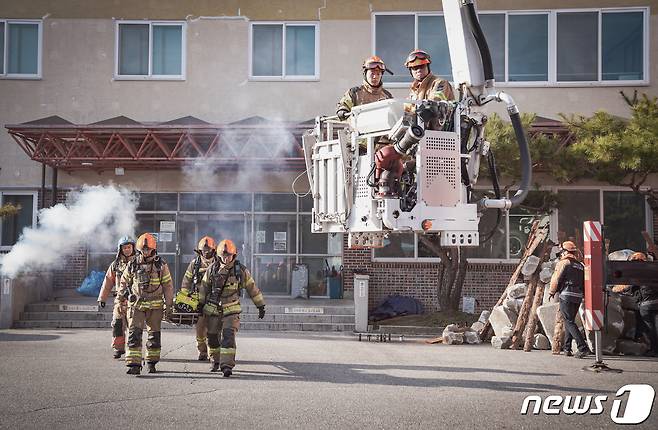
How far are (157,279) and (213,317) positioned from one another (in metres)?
1.07

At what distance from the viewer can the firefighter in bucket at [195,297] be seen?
389 inches

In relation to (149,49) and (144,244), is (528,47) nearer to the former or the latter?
(149,49)

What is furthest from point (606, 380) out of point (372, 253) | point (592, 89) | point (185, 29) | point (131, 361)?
point (185, 29)

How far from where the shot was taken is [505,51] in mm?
18594

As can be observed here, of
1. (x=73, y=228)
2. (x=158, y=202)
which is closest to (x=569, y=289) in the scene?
(x=158, y=202)

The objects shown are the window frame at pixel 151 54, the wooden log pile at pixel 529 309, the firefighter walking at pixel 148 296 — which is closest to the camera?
the firefighter walking at pixel 148 296

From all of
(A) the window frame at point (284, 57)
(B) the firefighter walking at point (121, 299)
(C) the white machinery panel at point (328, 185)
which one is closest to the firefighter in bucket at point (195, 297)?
(B) the firefighter walking at point (121, 299)

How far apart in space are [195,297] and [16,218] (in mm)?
11528

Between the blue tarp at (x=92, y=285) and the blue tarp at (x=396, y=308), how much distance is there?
7359mm

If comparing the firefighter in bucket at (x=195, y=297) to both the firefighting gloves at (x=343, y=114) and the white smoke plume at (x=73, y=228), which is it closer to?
the firefighting gloves at (x=343, y=114)

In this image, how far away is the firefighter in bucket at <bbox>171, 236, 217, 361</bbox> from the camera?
32.4 ft

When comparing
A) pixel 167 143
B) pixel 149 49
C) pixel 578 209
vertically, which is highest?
pixel 149 49

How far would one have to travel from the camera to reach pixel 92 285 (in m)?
18.2

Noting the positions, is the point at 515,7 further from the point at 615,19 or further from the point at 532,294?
the point at 532,294
